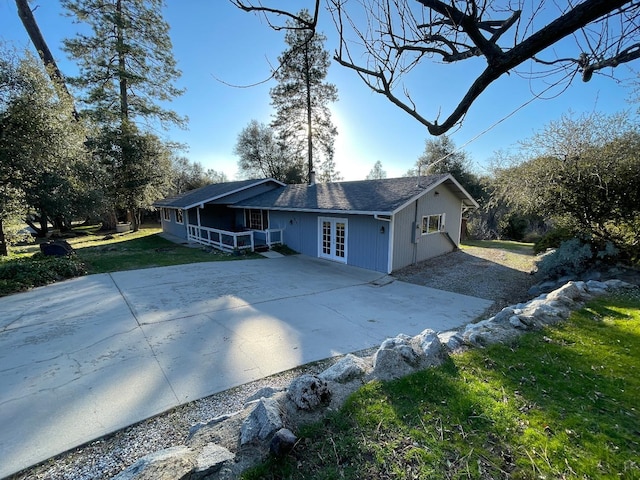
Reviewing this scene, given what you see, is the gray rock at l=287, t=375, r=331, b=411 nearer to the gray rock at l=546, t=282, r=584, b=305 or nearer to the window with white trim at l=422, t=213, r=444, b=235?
the gray rock at l=546, t=282, r=584, b=305

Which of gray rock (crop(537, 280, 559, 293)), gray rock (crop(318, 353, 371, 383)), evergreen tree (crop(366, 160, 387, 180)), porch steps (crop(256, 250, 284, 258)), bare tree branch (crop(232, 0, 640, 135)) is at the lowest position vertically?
porch steps (crop(256, 250, 284, 258))

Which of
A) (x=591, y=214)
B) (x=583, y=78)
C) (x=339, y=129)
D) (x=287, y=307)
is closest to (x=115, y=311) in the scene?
(x=287, y=307)

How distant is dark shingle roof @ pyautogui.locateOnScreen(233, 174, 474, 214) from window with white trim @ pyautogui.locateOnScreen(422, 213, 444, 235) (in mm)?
1403

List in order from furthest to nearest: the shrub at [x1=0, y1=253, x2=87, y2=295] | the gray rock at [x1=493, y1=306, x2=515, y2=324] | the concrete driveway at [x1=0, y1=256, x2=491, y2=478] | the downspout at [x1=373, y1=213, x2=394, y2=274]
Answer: the downspout at [x1=373, y1=213, x2=394, y2=274], the shrub at [x1=0, y1=253, x2=87, y2=295], the gray rock at [x1=493, y1=306, x2=515, y2=324], the concrete driveway at [x1=0, y1=256, x2=491, y2=478]

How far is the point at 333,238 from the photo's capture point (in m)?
11.4

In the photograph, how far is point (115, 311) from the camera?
612 centimetres

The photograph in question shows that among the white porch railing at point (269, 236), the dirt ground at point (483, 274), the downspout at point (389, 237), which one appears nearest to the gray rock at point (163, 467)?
the dirt ground at point (483, 274)

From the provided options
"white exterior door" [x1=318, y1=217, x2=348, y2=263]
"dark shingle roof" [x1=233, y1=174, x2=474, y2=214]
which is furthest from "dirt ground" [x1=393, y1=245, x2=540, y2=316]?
"dark shingle roof" [x1=233, y1=174, x2=474, y2=214]

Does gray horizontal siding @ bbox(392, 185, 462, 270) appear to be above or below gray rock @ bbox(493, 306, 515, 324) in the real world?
above

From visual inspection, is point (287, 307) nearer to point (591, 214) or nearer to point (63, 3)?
point (591, 214)

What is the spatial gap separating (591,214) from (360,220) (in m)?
6.70

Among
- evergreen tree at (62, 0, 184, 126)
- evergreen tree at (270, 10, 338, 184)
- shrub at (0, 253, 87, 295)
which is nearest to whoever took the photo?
shrub at (0, 253, 87, 295)

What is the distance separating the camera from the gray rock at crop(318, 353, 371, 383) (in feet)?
9.94

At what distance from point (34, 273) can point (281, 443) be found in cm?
996
